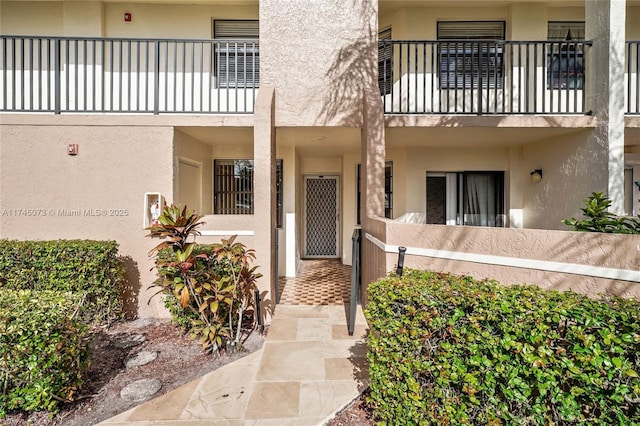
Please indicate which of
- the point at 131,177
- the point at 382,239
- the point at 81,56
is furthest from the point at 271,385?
the point at 81,56

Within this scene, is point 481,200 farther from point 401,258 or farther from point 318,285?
point 401,258

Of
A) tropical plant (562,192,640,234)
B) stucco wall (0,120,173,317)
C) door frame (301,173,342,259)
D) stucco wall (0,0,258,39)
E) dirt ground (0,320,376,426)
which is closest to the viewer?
dirt ground (0,320,376,426)

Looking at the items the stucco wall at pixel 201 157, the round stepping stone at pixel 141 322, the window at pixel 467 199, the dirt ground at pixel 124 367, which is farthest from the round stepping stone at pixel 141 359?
the window at pixel 467 199

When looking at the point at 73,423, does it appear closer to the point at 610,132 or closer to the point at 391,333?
the point at 391,333

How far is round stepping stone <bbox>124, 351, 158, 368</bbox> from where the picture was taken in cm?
392

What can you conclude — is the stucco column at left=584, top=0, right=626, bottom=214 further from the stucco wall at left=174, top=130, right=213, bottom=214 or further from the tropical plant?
the stucco wall at left=174, top=130, right=213, bottom=214

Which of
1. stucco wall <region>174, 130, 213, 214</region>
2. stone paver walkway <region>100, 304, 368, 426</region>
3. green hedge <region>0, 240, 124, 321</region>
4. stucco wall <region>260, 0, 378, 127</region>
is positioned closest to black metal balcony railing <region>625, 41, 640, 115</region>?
stucco wall <region>260, 0, 378, 127</region>

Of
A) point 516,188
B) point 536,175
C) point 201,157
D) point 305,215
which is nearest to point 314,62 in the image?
point 201,157

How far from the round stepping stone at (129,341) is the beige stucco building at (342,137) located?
0.81 m

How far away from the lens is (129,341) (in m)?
4.53

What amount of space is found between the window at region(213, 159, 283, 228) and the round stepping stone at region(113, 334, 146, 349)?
3.80 m

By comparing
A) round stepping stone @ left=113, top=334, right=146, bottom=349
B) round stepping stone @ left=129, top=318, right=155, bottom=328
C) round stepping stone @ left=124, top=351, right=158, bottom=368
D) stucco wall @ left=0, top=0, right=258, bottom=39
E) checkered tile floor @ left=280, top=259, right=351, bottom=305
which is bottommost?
round stepping stone @ left=124, top=351, right=158, bottom=368

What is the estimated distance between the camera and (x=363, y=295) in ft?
17.6

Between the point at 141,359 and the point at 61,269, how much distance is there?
2073 mm
